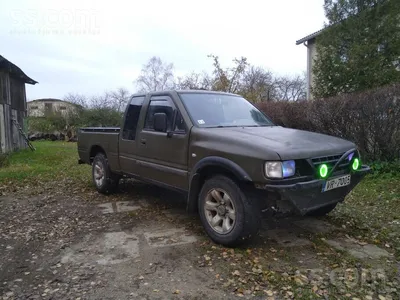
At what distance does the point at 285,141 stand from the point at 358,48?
1250 cm

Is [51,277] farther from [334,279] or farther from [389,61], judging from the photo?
[389,61]

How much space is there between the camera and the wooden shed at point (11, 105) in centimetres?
1463

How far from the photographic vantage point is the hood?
334 centimetres

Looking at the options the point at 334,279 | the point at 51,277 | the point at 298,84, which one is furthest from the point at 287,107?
the point at 298,84

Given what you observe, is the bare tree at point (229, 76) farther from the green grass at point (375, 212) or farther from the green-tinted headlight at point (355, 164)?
the green-tinted headlight at point (355, 164)

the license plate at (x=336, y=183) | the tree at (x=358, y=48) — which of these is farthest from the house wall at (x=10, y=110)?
the tree at (x=358, y=48)

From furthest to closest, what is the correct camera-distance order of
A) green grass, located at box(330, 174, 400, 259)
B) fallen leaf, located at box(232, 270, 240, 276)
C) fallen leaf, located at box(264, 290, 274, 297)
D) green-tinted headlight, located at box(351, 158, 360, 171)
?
green grass, located at box(330, 174, 400, 259)
green-tinted headlight, located at box(351, 158, 360, 171)
fallen leaf, located at box(232, 270, 240, 276)
fallen leaf, located at box(264, 290, 274, 297)

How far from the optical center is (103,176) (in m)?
6.27

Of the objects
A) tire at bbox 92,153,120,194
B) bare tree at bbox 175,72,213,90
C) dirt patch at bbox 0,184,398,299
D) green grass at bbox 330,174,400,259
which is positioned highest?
bare tree at bbox 175,72,213,90

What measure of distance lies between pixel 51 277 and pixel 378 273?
318 centimetres

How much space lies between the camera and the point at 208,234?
392 centimetres

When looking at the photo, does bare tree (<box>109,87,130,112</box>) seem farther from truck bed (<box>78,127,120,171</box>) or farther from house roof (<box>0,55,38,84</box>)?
truck bed (<box>78,127,120,171</box>)

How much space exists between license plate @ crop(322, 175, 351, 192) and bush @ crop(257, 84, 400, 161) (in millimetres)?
4020

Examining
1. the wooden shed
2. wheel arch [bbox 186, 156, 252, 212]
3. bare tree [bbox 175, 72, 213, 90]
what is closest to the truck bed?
wheel arch [bbox 186, 156, 252, 212]
